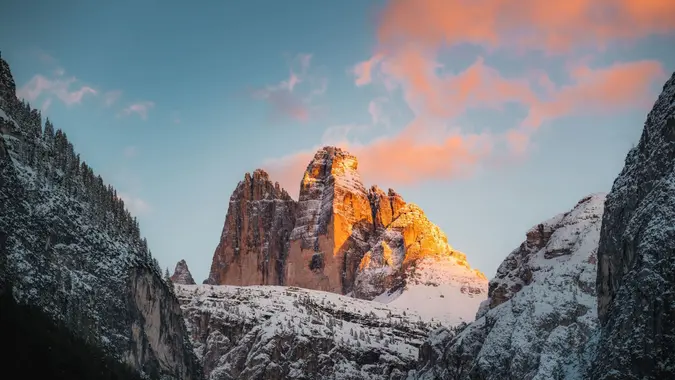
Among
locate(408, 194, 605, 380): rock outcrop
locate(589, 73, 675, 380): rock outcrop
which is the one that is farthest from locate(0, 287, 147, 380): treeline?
locate(589, 73, 675, 380): rock outcrop

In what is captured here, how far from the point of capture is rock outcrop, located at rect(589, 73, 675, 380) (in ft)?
362

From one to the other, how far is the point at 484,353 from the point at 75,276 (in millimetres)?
76876

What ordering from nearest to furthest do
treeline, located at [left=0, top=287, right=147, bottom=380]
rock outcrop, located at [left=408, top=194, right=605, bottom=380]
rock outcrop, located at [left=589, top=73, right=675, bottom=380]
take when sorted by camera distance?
rock outcrop, located at [left=589, top=73, right=675, bottom=380]
treeline, located at [left=0, top=287, right=147, bottom=380]
rock outcrop, located at [left=408, top=194, right=605, bottom=380]

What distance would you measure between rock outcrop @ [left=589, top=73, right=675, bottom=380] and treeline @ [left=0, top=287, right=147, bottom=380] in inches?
2714

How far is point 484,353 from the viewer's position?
19200 cm

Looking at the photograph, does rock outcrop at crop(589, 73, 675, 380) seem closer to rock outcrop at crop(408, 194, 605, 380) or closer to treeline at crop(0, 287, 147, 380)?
rock outcrop at crop(408, 194, 605, 380)

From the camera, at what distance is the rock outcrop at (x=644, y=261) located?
4345 inches

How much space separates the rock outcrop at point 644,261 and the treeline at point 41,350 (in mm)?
68928

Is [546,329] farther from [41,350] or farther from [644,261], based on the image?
[41,350]

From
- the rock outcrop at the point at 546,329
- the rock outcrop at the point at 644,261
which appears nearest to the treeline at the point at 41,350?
the rock outcrop at the point at 546,329

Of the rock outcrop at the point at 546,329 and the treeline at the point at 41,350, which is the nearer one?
the treeline at the point at 41,350

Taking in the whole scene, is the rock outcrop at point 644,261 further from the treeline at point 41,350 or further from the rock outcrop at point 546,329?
the treeline at point 41,350

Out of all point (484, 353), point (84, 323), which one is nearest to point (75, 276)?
point (84, 323)

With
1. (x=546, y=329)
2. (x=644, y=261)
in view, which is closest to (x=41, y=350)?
(x=644, y=261)
